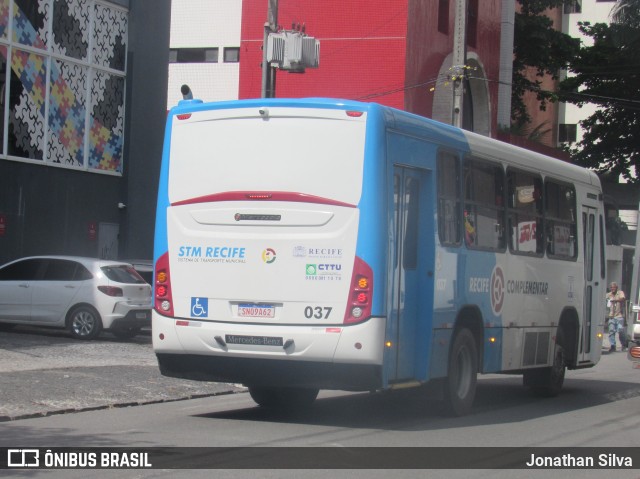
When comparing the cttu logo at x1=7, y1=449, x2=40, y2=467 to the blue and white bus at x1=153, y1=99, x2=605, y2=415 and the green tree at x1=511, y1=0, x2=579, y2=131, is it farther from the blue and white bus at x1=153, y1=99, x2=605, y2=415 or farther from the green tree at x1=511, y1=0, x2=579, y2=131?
the green tree at x1=511, y1=0, x2=579, y2=131

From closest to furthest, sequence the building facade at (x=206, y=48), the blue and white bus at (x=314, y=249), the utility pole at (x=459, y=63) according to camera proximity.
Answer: the blue and white bus at (x=314, y=249) < the utility pole at (x=459, y=63) < the building facade at (x=206, y=48)

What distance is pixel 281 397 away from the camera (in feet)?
44.0

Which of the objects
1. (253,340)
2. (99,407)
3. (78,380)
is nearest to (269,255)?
(253,340)

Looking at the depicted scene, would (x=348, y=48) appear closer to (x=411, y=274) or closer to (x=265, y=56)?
(x=265, y=56)

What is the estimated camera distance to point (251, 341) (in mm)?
11266

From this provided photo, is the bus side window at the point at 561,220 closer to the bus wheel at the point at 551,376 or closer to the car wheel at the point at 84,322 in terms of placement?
the bus wheel at the point at 551,376

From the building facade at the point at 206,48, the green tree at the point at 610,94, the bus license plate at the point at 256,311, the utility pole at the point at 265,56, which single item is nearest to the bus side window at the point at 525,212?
the bus license plate at the point at 256,311

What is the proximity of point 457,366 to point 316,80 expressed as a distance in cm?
2442

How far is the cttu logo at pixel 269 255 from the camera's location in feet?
37.1

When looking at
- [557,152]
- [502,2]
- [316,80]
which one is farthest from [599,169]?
[316,80]

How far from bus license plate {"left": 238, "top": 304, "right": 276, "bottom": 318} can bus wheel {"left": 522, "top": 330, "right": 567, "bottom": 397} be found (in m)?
5.97

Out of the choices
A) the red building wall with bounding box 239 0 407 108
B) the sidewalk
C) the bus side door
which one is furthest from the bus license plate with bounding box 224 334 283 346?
the red building wall with bounding box 239 0 407 108

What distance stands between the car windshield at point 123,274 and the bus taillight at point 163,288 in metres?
9.91

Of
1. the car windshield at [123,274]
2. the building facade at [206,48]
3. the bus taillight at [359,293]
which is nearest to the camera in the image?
the bus taillight at [359,293]
